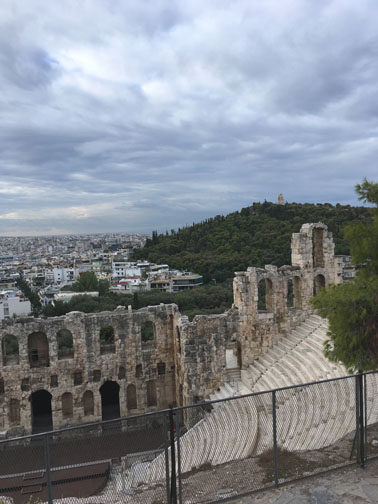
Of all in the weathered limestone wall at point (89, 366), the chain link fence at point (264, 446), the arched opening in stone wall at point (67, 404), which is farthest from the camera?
the arched opening in stone wall at point (67, 404)

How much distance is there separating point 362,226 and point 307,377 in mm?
10052

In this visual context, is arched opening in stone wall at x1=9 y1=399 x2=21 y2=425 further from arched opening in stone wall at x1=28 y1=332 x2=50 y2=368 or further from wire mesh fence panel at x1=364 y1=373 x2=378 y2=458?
wire mesh fence panel at x1=364 y1=373 x2=378 y2=458

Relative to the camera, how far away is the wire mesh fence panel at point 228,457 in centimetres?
908

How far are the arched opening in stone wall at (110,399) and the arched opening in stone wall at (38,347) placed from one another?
4483 mm

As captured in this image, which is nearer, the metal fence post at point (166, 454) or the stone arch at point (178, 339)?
the metal fence post at point (166, 454)

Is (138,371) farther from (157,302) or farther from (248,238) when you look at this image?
(248,238)

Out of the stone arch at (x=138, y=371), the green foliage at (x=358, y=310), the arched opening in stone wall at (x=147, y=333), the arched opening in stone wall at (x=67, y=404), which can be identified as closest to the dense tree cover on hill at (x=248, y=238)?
the arched opening in stone wall at (x=147, y=333)

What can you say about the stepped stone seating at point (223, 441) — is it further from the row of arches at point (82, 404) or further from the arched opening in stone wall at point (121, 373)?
the row of arches at point (82, 404)

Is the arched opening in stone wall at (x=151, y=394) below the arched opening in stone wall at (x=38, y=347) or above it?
below

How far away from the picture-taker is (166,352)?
25.3 meters

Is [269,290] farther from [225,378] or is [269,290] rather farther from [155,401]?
[155,401]

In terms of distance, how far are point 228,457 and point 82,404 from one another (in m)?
15.5

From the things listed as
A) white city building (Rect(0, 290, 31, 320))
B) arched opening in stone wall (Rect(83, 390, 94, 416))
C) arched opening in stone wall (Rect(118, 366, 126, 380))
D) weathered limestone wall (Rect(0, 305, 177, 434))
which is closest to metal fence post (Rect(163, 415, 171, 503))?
weathered limestone wall (Rect(0, 305, 177, 434))

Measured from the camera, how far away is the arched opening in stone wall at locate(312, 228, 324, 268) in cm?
2516
